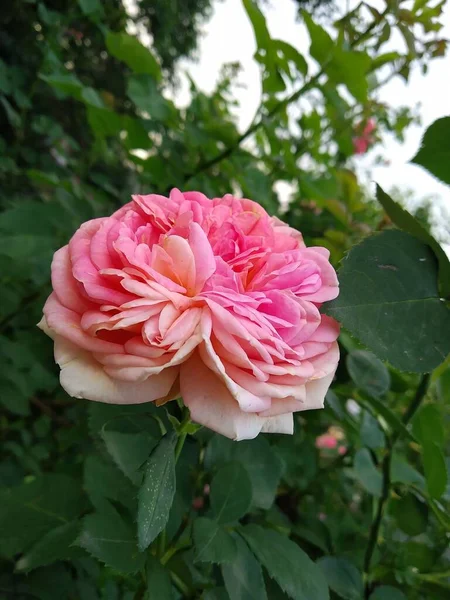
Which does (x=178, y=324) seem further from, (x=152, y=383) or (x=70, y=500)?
(x=70, y=500)

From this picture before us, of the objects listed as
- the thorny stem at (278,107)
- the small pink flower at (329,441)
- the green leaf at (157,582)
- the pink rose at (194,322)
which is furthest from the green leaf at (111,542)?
the small pink flower at (329,441)

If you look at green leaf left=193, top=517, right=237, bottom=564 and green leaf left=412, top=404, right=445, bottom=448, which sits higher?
green leaf left=412, top=404, right=445, bottom=448

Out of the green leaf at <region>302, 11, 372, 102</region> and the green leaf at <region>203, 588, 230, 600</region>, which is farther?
the green leaf at <region>302, 11, 372, 102</region>

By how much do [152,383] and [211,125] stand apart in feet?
1.74

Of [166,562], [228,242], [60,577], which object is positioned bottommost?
[60,577]

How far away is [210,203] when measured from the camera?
35 centimetres

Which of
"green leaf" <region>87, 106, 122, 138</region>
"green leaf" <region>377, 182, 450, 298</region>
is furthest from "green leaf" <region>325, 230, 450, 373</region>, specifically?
"green leaf" <region>87, 106, 122, 138</region>

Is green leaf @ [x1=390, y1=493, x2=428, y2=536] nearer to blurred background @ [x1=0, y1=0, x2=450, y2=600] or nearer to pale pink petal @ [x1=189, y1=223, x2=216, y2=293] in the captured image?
blurred background @ [x1=0, y1=0, x2=450, y2=600]

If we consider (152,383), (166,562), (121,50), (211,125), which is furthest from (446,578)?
(121,50)

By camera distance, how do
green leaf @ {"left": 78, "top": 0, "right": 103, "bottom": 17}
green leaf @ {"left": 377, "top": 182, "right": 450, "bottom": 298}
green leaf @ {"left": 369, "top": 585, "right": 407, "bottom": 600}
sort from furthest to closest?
green leaf @ {"left": 78, "top": 0, "right": 103, "bottom": 17}
green leaf @ {"left": 369, "top": 585, "right": 407, "bottom": 600}
green leaf @ {"left": 377, "top": 182, "right": 450, "bottom": 298}

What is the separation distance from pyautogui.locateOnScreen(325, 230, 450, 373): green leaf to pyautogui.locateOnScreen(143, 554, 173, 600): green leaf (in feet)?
0.70

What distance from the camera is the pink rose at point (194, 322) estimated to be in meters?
0.25

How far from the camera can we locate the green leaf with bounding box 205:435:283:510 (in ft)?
1.40

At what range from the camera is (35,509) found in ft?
1.44
